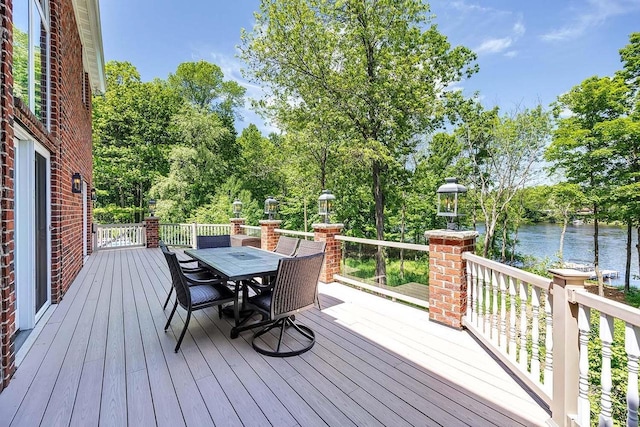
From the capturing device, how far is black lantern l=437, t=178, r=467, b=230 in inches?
123

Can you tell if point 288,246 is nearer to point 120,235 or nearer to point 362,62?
point 120,235

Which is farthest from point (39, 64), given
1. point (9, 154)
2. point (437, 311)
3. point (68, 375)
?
point (437, 311)

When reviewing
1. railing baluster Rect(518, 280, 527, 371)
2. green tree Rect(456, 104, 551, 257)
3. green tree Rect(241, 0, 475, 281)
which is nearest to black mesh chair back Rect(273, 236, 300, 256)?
railing baluster Rect(518, 280, 527, 371)

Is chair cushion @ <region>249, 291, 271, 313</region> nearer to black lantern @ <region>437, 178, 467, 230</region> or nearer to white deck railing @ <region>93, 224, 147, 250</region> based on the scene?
black lantern @ <region>437, 178, 467, 230</region>

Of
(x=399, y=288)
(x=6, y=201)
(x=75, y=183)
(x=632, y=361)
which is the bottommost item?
(x=399, y=288)

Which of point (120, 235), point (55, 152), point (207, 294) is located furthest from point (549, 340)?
point (120, 235)

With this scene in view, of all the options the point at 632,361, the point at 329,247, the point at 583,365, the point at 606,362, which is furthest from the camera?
the point at 329,247

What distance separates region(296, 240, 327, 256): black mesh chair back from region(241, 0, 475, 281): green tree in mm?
6487

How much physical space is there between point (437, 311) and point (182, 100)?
19.6 meters

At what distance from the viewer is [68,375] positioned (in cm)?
232

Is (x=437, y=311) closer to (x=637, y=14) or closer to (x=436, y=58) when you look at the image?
(x=436, y=58)

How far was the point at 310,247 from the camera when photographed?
4004 mm

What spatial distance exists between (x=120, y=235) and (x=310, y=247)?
863cm

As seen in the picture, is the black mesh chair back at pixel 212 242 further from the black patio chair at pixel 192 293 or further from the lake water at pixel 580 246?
the lake water at pixel 580 246
